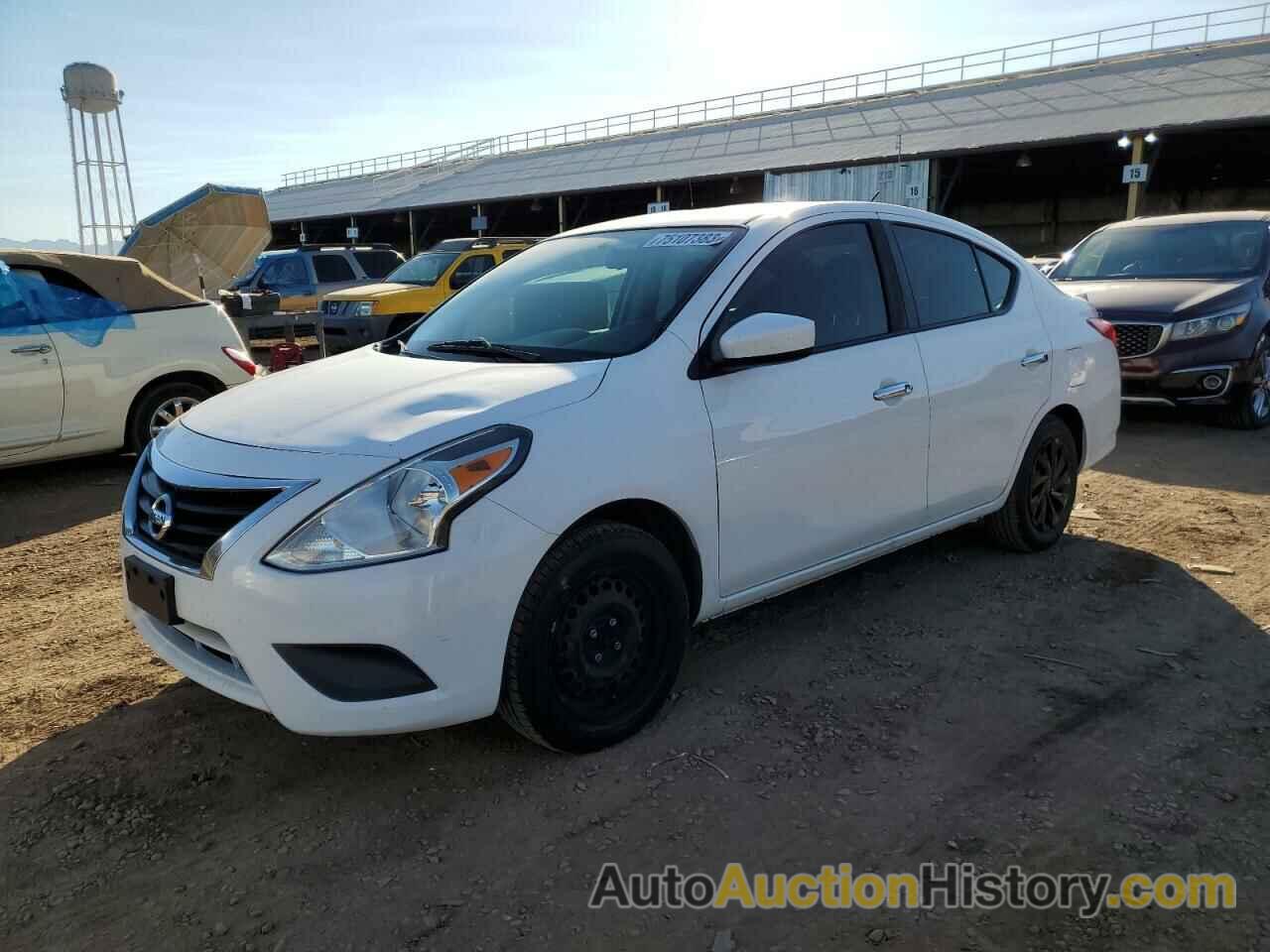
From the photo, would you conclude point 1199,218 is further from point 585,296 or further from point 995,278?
point 585,296

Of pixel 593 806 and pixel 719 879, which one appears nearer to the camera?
pixel 719 879

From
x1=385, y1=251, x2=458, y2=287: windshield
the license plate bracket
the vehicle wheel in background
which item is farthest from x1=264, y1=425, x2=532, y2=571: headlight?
x1=385, y1=251, x2=458, y2=287: windshield

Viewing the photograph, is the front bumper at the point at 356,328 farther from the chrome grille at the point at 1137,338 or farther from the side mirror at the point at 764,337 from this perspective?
the side mirror at the point at 764,337

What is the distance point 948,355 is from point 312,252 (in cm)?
1472

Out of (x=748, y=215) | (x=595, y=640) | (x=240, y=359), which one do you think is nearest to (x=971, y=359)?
(x=748, y=215)

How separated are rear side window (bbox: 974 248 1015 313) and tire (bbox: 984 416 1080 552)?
644 millimetres

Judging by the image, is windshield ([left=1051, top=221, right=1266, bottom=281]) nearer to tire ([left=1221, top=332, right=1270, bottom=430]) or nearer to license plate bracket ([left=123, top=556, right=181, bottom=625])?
tire ([left=1221, top=332, right=1270, bottom=430])

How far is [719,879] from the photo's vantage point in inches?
99.2

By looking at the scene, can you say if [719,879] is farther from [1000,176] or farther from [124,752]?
[1000,176]

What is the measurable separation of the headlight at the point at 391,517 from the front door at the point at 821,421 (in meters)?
0.94

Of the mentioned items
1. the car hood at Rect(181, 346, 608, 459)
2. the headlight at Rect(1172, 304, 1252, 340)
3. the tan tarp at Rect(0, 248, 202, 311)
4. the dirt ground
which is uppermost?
the tan tarp at Rect(0, 248, 202, 311)

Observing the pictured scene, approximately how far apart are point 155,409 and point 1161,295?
8.06 metres

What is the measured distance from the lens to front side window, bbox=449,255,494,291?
558 inches

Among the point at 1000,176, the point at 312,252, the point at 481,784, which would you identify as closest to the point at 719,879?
the point at 481,784
